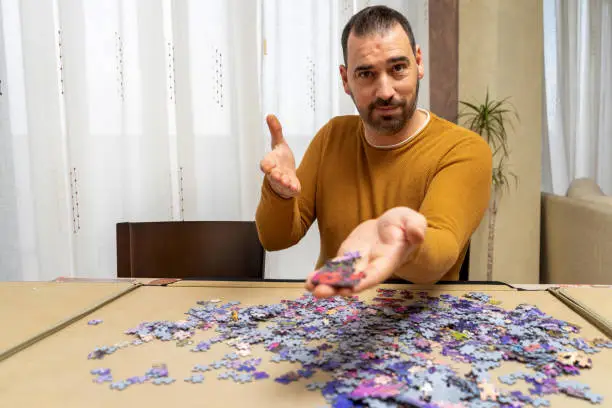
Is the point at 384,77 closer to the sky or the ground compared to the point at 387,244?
closer to the sky

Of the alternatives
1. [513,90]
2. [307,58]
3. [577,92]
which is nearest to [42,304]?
[307,58]

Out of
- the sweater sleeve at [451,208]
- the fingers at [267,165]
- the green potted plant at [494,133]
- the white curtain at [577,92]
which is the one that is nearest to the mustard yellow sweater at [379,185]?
the sweater sleeve at [451,208]

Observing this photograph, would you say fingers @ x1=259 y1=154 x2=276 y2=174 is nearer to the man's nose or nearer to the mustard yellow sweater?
the mustard yellow sweater

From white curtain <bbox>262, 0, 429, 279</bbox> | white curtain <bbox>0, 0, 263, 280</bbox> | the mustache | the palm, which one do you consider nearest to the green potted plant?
white curtain <bbox>262, 0, 429, 279</bbox>

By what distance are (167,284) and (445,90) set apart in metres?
2.43

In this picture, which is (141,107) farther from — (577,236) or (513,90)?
(577,236)

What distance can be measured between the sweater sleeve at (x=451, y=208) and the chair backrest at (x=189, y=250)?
3.23 ft

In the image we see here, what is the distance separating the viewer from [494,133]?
122 inches

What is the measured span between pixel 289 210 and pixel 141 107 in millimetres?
1873

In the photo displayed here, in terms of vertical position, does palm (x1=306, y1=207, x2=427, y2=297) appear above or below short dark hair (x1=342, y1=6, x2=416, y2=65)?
below

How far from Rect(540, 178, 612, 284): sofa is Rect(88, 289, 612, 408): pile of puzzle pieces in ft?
5.35

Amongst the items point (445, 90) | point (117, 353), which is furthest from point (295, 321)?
point (445, 90)

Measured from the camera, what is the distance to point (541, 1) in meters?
3.03

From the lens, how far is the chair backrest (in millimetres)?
2143
